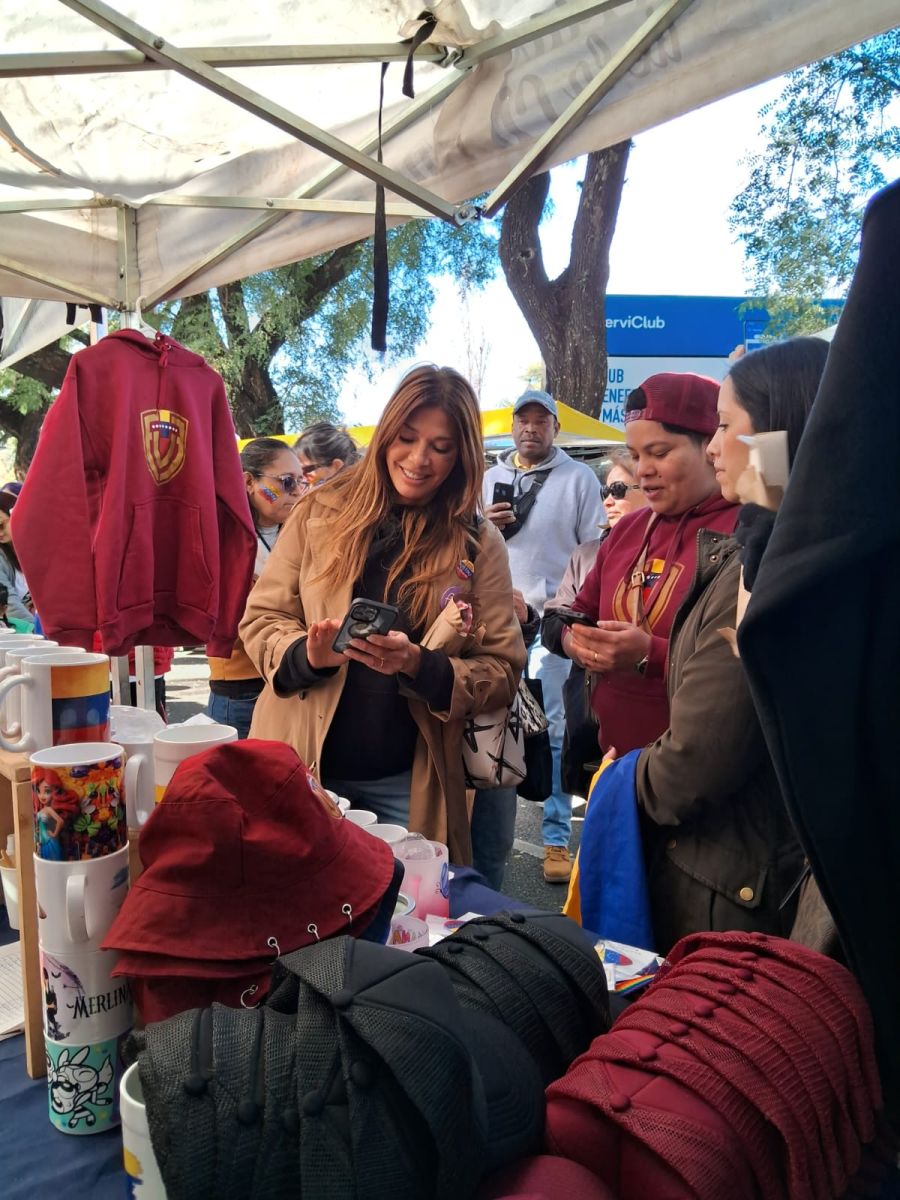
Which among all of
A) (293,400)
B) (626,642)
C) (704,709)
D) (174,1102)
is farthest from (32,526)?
(293,400)

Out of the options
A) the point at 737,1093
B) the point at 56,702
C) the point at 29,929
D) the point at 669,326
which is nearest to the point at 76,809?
the point at 29,929

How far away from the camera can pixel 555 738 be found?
436 centimetres

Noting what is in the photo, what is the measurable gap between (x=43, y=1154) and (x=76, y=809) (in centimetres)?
36

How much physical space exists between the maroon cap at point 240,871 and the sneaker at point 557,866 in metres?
3.17

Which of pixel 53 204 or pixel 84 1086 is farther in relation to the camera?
pixel 53 204

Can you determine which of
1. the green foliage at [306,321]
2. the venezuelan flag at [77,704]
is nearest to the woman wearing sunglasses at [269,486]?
the venezuelan flag at [77,704]

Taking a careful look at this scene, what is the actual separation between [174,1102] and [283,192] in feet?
9.59

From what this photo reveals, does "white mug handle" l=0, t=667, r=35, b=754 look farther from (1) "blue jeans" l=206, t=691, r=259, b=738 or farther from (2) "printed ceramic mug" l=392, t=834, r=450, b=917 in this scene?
(1) "blue jeans" l=206, t=691, r=259, b=738

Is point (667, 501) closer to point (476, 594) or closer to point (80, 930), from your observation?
point (476, 594)

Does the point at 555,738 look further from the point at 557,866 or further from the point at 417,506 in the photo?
the point at 417,506

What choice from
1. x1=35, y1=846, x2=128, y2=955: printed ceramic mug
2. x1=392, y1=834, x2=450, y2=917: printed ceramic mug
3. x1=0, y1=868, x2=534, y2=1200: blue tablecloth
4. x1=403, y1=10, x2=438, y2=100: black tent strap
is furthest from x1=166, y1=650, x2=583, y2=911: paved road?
x1=403, y1=10, x2=438, y2=100: black tent strap

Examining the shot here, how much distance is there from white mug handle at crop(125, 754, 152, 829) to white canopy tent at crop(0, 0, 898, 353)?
64.3 inches

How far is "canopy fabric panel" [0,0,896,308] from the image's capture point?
193 centimetres

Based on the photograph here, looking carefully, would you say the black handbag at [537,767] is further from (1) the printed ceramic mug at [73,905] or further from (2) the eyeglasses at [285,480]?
(2) the eyeglasses at [285,480]
